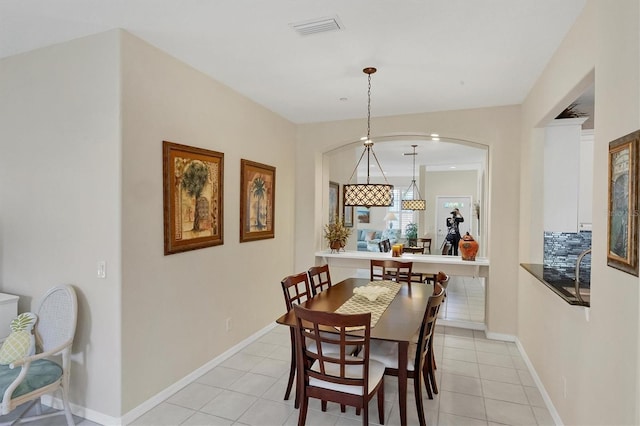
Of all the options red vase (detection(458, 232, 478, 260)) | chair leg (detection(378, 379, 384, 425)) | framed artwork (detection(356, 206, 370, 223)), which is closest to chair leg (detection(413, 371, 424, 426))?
chair leg (detection(378, 379, 384, 425))

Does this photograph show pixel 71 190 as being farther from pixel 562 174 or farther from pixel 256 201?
pixel 562 174

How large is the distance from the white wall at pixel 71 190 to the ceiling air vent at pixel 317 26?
1.25 m

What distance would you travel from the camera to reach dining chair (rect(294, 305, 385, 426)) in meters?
1.97

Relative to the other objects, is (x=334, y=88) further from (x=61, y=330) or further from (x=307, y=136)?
(x=61, y=330)

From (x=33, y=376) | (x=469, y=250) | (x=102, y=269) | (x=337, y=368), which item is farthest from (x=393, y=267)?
(x=33, y=376)

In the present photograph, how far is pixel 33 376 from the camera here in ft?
7.30

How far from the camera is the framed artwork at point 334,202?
232 inches

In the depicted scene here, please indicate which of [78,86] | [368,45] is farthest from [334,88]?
[78,86]

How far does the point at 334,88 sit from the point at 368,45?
0.97 metres

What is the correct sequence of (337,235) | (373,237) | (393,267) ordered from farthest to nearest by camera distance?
1. (373,237)
2. (337,235)
3. (393,267)

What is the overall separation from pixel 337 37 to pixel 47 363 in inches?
119

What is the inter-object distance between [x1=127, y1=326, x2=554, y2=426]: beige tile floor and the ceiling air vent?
8.96 feet

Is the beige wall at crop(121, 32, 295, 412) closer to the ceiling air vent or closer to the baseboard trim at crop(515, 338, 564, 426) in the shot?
the ceiling air vent

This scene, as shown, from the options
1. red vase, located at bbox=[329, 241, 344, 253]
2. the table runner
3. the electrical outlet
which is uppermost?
the electrical outlet
